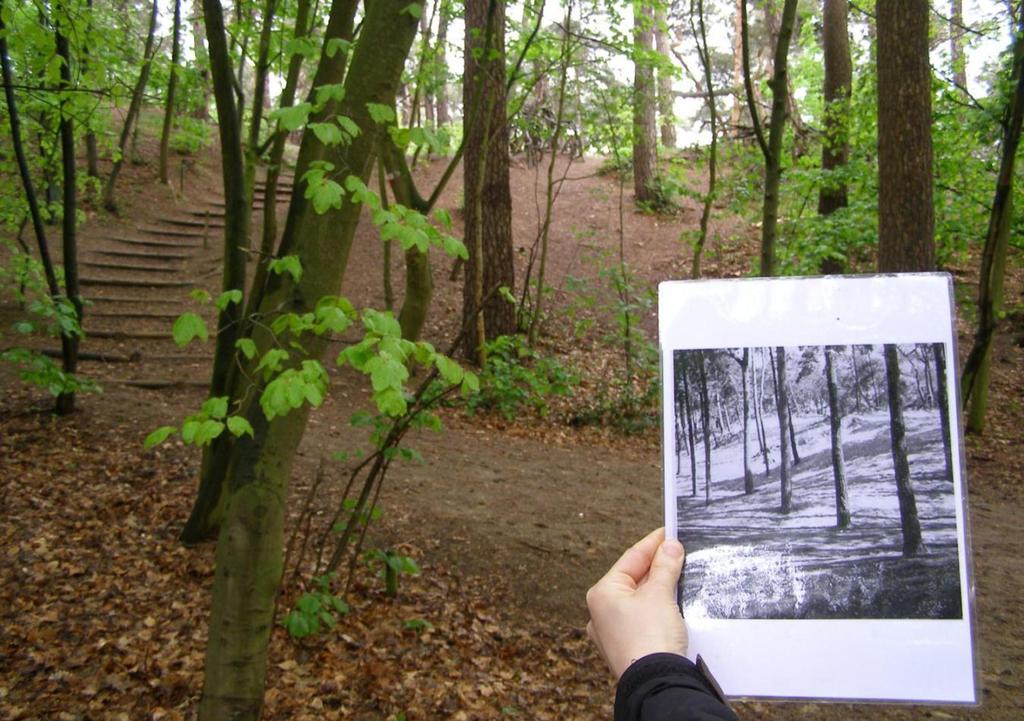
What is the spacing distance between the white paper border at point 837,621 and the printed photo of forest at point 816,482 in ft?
0.06

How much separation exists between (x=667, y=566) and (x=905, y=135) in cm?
779

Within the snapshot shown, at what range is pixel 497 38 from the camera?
31.6 ft

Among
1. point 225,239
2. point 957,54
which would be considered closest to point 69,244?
point 225,239

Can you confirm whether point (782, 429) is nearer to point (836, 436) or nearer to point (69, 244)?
point (836, 436)

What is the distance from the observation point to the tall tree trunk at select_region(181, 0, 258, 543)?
4.56m

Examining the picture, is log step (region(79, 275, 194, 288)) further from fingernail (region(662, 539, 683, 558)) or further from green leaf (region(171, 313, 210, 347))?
fingernail (region(662, 539, 683, 558))

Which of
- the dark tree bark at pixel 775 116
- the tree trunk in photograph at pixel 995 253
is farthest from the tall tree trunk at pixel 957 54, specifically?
the dark tree bark at pixel 775 116

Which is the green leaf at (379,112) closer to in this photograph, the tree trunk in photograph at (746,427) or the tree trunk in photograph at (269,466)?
the tree trunk in photograph at (269,466)

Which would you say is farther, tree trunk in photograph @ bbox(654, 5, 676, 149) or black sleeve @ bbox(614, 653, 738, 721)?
tree trunk in photograph @ bbox(654, 5, 676, 149)

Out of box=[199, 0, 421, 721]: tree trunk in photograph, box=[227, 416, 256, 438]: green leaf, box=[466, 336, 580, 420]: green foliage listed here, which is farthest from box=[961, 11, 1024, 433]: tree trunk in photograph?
box=[227, 416, 256, 438]: green leaf

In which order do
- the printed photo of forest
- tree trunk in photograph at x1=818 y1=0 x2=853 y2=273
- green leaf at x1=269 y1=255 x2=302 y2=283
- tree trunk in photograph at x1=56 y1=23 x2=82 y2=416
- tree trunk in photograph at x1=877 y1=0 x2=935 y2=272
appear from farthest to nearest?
tree trunk in photograph at x1=818 y1=0 x2=853 y2=273 < tree trunk in photograph at x1=877 y1=0 x2=935 y2=272 < tree trunk in photograph at x1=56 y1=23 x2=82 y2=416 < green leaf at x1=269 y1=255 x2=302 y2=283 < the printed photo of forest

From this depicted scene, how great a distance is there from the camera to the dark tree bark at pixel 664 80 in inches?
445

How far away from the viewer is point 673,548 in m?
1.39

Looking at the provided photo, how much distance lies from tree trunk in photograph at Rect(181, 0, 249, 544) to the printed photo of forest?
3.45m
